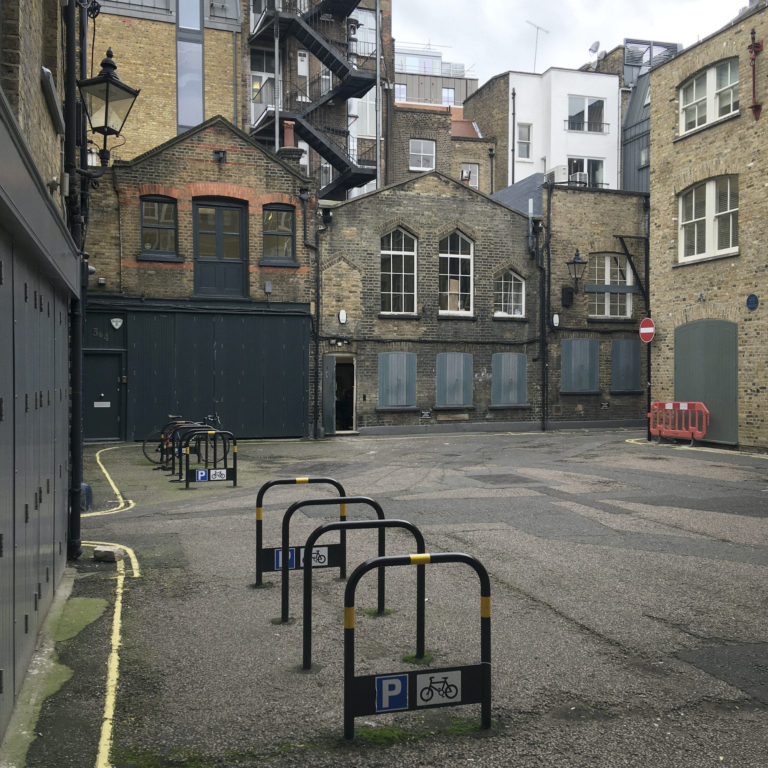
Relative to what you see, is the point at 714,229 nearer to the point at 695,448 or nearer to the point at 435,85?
the point at 695,448

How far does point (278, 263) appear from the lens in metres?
23.3

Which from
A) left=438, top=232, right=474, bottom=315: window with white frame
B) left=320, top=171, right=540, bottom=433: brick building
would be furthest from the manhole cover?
left=438, top=232, right=474, bottom=315: window with white frame

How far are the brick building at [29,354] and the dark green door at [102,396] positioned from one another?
13.6 meters

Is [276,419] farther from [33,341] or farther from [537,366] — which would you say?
[33,341]

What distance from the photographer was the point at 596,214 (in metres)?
27.8

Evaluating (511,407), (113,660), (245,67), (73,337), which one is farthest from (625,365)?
(113,660)

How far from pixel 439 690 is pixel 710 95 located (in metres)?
20.7

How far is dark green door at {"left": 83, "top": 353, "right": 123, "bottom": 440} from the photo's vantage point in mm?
21297

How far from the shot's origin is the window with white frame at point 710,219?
20.0 meters

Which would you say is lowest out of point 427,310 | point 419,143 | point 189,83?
point 427,310

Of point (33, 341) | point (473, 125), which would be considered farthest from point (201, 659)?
point (473, 125)

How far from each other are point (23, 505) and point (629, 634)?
4.33m

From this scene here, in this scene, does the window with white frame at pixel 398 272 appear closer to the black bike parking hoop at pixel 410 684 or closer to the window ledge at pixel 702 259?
the window ledge at pixel 702 259

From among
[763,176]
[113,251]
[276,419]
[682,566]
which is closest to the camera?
[682,566]
